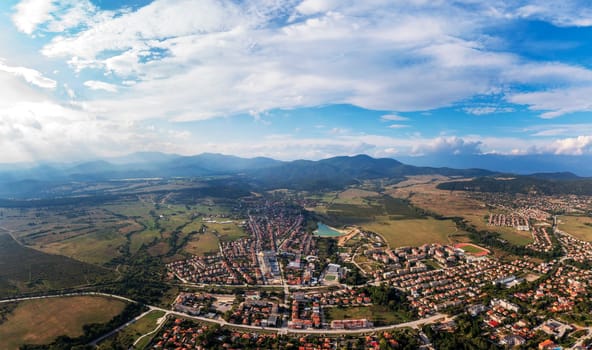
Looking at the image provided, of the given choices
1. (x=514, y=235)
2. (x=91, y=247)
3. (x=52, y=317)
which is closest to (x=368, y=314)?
(x=52, y=317)

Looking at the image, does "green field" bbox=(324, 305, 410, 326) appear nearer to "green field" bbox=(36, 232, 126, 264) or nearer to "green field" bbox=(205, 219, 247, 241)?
"green field" bbox=(205, 219, 247, 241)

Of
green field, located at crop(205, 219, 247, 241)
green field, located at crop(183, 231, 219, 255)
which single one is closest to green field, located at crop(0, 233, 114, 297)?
green field, located at crop(183, 231, 219, 255)

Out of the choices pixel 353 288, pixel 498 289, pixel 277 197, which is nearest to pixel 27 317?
pixel 353 288

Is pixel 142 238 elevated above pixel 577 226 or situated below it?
below

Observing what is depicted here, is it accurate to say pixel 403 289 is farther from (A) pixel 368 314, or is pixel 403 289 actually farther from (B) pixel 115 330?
(B) pixel 115 330

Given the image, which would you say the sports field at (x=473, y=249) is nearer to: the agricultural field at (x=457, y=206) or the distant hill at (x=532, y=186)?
the agricultural field at (x=457, y=206)
